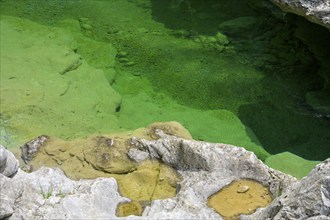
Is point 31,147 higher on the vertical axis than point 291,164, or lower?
lower

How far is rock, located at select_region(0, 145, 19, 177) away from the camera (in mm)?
4875

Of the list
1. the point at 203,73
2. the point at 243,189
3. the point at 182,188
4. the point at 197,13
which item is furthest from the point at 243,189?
the point at 197,13

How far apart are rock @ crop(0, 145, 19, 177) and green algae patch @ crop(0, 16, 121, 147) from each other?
1.73 metres

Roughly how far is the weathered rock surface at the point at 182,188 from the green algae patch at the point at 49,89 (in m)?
1.36

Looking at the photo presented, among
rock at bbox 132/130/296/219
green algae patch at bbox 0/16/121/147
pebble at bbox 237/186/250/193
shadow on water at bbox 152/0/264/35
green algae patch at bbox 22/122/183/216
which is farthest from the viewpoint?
shadow on water at bbox 152/0/264/35

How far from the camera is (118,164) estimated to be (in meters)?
6.29

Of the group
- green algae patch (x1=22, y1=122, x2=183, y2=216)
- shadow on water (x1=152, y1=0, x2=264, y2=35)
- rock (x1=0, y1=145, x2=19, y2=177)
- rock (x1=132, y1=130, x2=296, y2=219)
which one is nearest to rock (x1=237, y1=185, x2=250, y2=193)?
rock (x1=132, y1=130, x2=296, y2=219)

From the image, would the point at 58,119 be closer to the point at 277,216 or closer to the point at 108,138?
the point at 108,138

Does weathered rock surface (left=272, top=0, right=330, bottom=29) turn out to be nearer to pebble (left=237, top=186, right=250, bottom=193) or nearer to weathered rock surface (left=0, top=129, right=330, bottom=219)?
weathered rock surface (left=0, top=129, right=330, bottom=219)

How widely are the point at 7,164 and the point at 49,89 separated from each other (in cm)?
285

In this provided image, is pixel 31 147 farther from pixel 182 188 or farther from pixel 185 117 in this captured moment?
pixel 185 117

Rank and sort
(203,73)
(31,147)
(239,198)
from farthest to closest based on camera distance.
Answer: (203,73), (31,147), (239,198)

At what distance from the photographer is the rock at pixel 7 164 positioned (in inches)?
192

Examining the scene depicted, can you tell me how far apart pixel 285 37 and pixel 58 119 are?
14.6 ft
